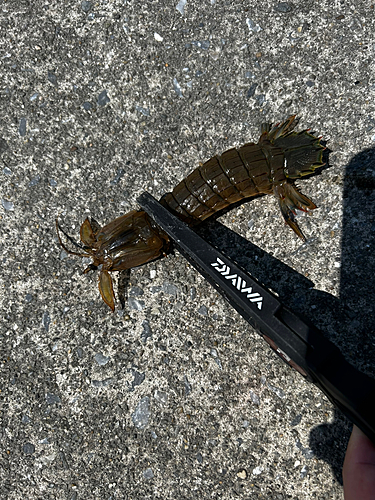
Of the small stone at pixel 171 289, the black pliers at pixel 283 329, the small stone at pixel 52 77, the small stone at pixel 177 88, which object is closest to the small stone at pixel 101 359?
the small stone at pixel 171 289

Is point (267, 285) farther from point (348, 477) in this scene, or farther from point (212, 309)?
point (348, 477)

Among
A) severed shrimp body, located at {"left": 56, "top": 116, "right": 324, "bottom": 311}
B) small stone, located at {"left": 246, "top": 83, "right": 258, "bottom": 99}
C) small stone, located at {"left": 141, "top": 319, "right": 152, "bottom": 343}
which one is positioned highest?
small stone, located at {"left": 246, "top": 83, "right": 258, "bottom": 99}

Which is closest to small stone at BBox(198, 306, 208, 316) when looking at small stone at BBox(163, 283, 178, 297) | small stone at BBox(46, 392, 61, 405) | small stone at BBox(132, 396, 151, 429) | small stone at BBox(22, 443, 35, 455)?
small stone at BBox(163, 283, 178, 297)

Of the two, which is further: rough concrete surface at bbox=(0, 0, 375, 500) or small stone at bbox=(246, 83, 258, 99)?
small stone at bbox=(246, 83, 258, 99)

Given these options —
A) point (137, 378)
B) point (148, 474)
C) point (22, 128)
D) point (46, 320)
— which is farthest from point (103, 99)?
point (148, 474)

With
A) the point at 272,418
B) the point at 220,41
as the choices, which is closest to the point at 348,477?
the point at 272,418

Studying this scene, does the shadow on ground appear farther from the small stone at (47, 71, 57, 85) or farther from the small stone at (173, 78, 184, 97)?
the small stone at (47, 71, 57, 85)

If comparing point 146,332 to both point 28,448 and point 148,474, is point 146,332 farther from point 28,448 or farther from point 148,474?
point 28,448
